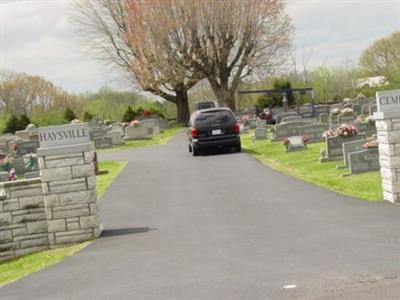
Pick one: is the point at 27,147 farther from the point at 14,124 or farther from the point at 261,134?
the point at 14,124

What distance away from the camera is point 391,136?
1125 cm

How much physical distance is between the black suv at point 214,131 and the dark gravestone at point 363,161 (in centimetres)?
972

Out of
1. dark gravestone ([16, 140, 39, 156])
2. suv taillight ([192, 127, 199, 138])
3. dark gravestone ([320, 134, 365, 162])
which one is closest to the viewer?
dark gravestone ([320, 134, 365, 162])

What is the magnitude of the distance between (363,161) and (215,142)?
980 centimetres

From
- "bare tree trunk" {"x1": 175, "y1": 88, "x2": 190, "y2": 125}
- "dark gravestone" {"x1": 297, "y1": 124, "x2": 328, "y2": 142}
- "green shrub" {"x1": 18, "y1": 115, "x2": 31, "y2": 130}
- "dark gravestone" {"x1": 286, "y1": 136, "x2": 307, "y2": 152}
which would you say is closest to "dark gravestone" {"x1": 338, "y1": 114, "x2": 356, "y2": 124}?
"dark gravestone" {"x1": 297, "y1": 124, "x2": 328, "y2": 142}

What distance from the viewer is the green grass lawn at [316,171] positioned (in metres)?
13.0

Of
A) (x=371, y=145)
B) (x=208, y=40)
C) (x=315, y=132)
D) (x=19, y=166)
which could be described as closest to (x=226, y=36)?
(x=208, y=40)

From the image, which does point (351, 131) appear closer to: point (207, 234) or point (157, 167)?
point (157, 167)

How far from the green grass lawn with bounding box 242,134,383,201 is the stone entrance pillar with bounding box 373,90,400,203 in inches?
23.2

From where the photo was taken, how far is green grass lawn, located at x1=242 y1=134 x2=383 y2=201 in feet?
42.6

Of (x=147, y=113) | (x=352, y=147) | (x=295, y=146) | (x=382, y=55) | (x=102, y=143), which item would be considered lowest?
(x=295, y=146)

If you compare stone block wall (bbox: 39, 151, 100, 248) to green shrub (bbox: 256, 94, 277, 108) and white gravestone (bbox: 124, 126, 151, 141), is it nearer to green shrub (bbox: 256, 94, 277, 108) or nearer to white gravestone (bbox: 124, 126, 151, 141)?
white gravestone (bbox: 124, 126, 151, 141)

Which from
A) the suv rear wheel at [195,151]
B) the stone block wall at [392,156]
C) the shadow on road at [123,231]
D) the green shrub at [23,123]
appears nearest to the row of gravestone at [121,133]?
the green shrub at [23,123]

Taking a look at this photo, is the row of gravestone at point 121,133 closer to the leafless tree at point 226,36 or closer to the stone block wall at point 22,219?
the leafless tree at point 226,36
